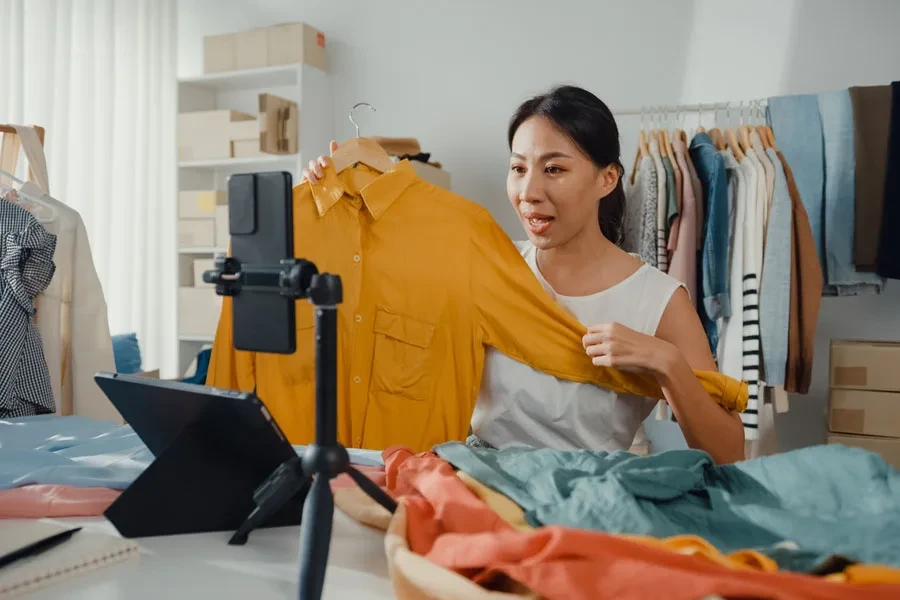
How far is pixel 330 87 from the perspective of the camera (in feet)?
13.0

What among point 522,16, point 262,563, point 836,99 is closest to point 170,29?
point 522,16

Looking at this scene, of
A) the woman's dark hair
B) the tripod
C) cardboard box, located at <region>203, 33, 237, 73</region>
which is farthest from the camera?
cardboard box, located at <region>203, 33, 237, 73</region>

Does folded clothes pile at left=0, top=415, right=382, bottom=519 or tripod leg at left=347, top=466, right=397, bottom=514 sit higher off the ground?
tripod leg at left=347, top=466, right=397, bottom=514

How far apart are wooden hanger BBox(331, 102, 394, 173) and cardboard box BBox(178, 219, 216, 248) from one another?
2.22 metres

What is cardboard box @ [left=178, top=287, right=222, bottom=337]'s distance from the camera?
3.63 m

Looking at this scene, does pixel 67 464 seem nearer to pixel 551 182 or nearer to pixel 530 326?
pixel 530 326

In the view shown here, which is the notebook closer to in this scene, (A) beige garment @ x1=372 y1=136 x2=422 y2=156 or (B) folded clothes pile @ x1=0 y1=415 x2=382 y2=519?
(B) folded clothes pile @ x1=0 y1=415 x2=382 y2=519

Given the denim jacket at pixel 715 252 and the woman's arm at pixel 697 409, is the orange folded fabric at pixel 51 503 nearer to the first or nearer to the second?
the woman's arm at pixel 697 409

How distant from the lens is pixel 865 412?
2.55 metres

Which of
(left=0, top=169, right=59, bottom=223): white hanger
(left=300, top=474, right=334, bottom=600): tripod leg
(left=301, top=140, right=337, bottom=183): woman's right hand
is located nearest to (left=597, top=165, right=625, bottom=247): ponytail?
(left=301, top=140, right=337, bottom=183): woman's right hand

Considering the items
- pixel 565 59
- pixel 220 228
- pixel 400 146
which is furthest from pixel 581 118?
pixel 220 228

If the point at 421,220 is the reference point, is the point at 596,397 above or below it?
below

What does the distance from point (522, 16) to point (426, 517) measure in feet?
11.0

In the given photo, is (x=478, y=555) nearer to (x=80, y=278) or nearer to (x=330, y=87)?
(x=80, y=278)
